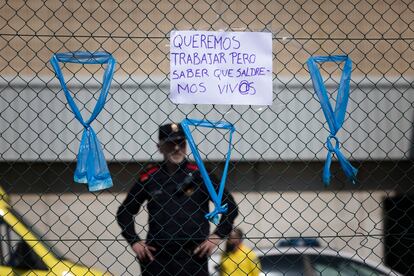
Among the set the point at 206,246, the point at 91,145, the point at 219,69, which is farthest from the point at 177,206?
the point at 219,69

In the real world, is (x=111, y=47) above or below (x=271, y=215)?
above

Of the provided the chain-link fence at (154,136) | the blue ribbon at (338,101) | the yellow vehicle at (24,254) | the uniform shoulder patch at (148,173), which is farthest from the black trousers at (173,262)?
the chain-link fence at (154,136)

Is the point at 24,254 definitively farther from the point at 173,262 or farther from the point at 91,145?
the point at 91,145

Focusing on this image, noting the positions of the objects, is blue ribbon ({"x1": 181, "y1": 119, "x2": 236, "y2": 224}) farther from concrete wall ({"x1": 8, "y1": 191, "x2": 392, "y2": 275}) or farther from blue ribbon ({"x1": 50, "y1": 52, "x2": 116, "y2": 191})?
concrete wall ({"x1": 8, "y1": 191, "x2": 392, "y2": 275})

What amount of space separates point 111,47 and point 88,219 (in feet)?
5.94

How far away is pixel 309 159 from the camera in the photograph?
9.57 m

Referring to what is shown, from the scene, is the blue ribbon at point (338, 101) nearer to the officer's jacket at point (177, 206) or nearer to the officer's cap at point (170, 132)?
the officer's jacket at point (177, 206)

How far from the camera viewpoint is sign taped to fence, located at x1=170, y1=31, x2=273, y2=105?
188 inches

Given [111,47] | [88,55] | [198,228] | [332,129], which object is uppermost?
[111,47]

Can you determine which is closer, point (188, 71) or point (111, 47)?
point (188, 71)

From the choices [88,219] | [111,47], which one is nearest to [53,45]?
[111,47]

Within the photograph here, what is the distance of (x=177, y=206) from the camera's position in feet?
18.1

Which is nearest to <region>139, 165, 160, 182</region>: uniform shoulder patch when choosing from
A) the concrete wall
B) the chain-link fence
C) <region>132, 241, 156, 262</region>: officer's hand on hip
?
<region>132, 241, 156, 262</region>: officer's hand on hip

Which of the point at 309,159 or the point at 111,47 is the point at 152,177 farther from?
the point at 309,159
